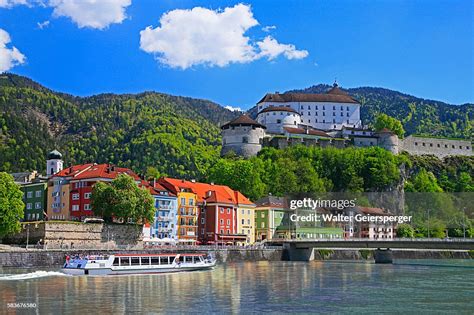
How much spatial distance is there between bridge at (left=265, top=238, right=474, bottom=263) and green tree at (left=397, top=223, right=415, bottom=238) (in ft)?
87.0

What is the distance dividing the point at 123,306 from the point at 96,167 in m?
53.8

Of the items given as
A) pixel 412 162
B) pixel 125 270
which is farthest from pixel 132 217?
pixel 412 162

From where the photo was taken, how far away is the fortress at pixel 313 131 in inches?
5022

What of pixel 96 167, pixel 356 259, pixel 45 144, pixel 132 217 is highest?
pixel 45 144

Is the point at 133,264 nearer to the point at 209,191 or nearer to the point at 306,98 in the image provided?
the point at 209,191

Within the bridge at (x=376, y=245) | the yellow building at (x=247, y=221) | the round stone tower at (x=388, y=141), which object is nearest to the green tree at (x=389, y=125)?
the round stone tower at (x=388, y=141)

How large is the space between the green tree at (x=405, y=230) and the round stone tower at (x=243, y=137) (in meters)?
29.5

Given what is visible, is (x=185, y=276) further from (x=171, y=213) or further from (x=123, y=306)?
(x=171, y=213)

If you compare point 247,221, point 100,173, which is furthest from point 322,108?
point 100,173

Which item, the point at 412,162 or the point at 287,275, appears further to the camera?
the point at 412,162

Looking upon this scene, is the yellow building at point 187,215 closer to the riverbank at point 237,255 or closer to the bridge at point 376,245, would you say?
the bridge at point 376,245

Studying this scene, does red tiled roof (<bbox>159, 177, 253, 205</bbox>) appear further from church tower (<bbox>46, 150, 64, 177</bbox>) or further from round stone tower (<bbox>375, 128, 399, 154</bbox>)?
round stone tower (<bbox>375, 128, 399, 154</bbox>)

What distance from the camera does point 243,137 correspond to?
12681cm

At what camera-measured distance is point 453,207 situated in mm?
113500
